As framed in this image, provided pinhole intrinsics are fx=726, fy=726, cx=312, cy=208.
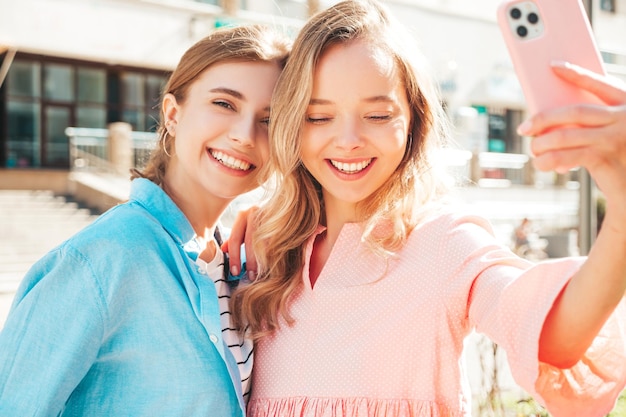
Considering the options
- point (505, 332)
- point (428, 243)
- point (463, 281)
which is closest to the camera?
point (505, 332)

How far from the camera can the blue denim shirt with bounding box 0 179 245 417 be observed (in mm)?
1753

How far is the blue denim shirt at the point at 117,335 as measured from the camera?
5.75ft

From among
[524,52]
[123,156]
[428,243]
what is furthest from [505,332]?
[123,156]

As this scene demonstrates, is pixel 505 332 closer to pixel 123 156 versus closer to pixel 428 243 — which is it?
pixel 428 243

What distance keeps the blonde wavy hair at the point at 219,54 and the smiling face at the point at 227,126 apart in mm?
25

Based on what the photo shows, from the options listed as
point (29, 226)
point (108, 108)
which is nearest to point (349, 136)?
point (29, 226)

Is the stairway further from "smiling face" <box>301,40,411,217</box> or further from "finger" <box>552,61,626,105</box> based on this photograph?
"finger" <box>552,61,626,105</box>

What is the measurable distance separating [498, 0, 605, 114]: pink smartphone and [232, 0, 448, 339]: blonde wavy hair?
0.79 metres

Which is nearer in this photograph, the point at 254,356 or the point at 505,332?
the point at 505,332

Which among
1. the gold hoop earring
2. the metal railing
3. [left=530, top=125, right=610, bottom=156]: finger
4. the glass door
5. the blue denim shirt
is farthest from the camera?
the glass door

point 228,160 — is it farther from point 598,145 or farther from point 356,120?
point 598,145

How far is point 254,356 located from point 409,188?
2.15 feet

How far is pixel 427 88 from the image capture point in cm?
212

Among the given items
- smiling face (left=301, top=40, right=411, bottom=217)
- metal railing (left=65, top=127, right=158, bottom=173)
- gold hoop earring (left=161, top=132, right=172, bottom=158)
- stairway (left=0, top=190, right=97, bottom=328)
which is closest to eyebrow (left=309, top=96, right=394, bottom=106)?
smiling face (left=301, top=40, right=411, bottom=217)
